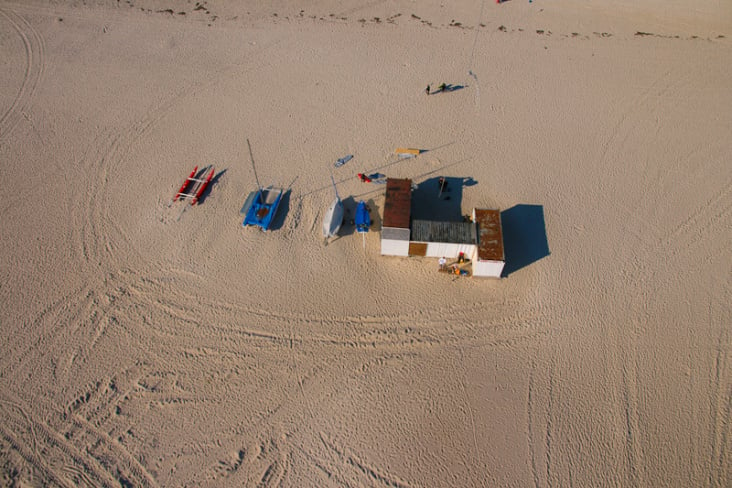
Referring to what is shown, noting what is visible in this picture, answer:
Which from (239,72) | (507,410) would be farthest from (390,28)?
(507,410)

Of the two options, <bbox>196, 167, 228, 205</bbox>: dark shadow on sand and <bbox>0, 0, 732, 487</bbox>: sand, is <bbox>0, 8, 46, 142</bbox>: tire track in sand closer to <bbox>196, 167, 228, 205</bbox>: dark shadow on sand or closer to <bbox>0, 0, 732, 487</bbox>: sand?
<bbox>0, 0, 732, 487</bbox>: sand

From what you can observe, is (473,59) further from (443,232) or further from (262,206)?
(262,206)

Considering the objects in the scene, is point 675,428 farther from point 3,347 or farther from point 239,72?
point 239,72

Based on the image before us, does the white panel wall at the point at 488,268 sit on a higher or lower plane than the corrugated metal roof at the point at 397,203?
lower

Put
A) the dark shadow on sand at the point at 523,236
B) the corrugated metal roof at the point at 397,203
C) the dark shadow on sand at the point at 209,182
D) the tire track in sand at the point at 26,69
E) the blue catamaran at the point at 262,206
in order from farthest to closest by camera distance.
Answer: the tire track in sand at the point at 26,69, the dark shadow on sand at the point at 209,182, the blue catamaran at the point at 262,206, the dark shadow on sand at the point at 523,236, the corrugated metal roof at the point at 397,203

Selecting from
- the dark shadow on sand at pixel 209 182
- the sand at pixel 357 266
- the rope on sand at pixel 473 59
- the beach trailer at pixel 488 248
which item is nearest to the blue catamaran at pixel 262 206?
the sand at pixel 357 266

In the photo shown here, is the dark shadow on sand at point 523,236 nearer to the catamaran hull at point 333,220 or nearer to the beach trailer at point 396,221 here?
the beach trailer at point 396,221
